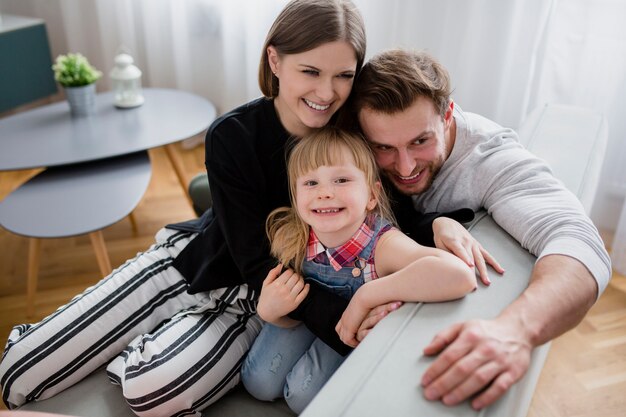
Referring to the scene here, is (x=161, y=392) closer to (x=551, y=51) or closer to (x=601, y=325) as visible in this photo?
(x=601, y=325)

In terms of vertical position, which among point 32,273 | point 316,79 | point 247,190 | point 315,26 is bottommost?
point 32,273

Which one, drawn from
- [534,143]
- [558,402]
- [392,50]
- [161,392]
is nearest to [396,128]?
[392,50]

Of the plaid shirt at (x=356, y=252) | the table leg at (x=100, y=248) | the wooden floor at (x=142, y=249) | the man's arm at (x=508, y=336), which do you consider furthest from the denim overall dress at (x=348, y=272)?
the table leg at (x=100, y=248)

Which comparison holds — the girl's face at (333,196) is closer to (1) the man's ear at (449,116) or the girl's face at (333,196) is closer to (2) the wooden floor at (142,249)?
(1) the man's ear at (449,116)

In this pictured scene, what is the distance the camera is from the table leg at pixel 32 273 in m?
1.99

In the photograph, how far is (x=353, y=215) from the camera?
4.13 feet

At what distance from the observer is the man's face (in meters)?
1.28

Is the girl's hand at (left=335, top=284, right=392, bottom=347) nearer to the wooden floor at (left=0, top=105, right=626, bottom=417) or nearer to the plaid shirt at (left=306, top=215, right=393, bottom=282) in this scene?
the plaid shirt at (left=306, top=215, right=393, bottom=282)

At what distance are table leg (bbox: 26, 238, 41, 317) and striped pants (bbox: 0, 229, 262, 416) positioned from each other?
1.85ft

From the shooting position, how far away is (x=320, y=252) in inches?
52.2

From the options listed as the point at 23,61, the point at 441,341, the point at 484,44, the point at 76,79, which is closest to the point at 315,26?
the point at 441,341

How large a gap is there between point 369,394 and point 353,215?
1.57 feet

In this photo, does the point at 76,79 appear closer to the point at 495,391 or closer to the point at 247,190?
the point at 247,190

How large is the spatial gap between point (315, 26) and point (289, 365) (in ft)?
2.43
